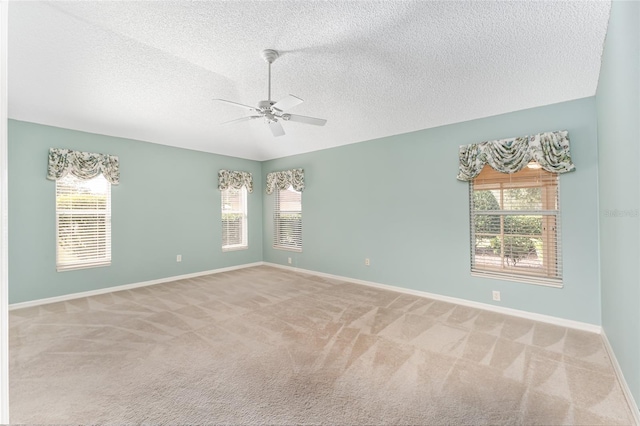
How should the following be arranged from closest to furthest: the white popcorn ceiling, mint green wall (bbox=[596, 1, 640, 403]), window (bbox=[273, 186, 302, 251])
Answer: mint green wall (bbox=[596, 1, 640, 403])
the white popcorn ceiling
window (bbox=[273, 186, 302, 251])

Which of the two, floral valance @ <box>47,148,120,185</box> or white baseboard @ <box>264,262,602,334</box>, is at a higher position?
floral valance @ <box>47,148,120,185</box>

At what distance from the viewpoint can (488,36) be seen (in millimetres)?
2734

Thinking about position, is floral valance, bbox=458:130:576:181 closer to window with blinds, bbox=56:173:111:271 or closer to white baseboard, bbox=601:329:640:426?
white baseboard, bbox=601:329:640:426

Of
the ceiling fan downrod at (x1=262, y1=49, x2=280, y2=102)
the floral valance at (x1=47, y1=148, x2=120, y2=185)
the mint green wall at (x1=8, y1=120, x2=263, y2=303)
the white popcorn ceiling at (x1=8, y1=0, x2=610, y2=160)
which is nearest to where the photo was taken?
the white popcorn ceiling at (x1=8, y1=0, x2=610, y2=160)

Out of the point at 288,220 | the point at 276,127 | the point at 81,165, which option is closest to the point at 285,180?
the point at 288,220

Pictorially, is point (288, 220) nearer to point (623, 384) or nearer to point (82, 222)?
point (82, 222)

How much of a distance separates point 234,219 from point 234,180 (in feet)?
2.93

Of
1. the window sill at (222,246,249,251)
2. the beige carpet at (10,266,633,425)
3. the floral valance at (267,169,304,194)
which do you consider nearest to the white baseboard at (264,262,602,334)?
the beige carpet at (10,266,633,425)

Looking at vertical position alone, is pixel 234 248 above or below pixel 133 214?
below

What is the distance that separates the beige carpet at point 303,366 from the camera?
193cm

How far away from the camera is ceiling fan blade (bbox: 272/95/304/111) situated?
2.77 meters

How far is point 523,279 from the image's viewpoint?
3.57 metres

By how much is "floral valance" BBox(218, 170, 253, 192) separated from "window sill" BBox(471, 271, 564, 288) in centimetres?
485

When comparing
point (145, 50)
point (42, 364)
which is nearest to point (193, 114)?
point (145, 50)
